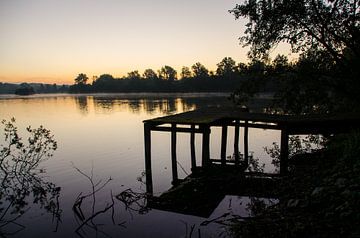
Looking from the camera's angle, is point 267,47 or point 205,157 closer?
point 205,157

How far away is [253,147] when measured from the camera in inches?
953

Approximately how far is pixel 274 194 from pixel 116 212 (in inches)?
211

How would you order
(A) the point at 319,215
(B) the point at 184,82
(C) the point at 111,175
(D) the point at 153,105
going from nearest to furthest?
1. (A) the point at 319,215
2. (C) the point at 111,175
3. (D) the point at 153,105
4. (B) the point at 184,82

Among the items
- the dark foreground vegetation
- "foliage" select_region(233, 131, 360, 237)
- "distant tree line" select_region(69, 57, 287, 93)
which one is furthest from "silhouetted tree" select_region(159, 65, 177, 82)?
"foliage" select_region(233, 131, 360, 237)

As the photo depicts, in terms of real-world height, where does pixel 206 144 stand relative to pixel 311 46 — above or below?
below

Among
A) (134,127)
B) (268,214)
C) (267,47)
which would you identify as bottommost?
(134,127)

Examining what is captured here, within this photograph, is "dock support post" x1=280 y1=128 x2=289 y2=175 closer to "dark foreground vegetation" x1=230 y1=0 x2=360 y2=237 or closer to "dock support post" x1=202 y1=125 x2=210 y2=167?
"dark foreground vegetation" x1=230 y1=0 x2=360 y2=237

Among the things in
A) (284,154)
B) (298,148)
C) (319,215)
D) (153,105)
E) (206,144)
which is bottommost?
(153,105)

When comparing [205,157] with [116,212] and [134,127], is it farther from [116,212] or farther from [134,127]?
[134,127]

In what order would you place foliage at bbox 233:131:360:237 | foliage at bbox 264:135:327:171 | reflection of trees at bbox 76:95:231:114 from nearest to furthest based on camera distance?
foliage at bbox 233:131:360:237 → foliage at bbox 264:135:327:171 → reflection of trees at bbox 76:95:231:114

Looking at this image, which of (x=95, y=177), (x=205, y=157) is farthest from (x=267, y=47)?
(x=95, y=177)

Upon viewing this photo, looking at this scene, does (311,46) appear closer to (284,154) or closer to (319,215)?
(284,154)

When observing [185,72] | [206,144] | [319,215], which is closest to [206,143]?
[206,144]

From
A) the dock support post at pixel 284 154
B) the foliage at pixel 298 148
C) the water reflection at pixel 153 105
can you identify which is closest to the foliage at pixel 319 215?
the dock support post at pixel 284 154
